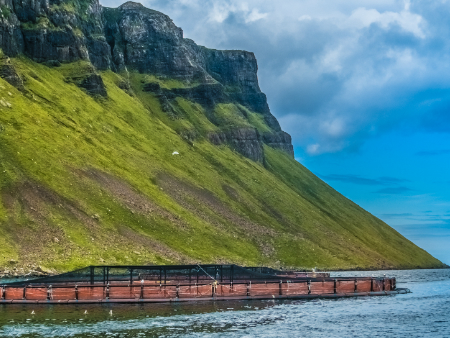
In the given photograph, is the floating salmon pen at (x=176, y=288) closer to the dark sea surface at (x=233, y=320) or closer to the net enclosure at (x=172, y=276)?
the net enclosure at (x=172, y=276)

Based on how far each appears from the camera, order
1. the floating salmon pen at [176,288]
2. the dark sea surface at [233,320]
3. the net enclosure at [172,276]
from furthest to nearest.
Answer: the net enclosure at [172,276], the floating salmon pen at [176,288], the dark sea surface at [233,320]

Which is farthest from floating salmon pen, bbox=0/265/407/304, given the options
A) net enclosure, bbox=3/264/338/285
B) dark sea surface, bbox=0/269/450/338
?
dark sea surface, bbox=0/269/450/338

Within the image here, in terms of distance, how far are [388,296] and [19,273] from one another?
290 feet

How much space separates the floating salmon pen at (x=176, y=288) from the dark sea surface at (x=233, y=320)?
11.0 feet

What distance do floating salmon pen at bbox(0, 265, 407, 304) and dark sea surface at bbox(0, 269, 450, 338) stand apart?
131 inches

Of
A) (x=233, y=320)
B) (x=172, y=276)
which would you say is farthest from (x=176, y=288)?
(x=172, y=276)

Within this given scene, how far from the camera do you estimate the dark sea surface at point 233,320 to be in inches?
2795

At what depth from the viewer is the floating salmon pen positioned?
9631 cm

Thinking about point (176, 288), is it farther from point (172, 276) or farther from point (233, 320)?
point (172, 276)

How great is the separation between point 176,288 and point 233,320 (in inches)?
880

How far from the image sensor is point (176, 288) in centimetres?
9969

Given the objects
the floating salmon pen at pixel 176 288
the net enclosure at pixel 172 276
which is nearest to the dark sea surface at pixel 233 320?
the floating salmon pen at pixel 176 288

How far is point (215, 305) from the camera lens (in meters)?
94.6

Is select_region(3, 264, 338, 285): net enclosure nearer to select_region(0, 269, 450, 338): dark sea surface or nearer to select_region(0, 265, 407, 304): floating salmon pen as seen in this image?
select_region(0, 265, 407, 304): floating salmon pen
